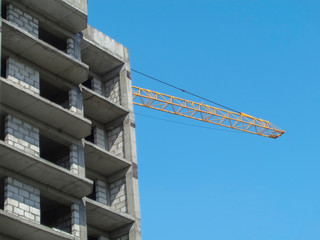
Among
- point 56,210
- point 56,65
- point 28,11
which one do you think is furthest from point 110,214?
point 28,11

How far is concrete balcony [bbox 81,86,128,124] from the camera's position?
5125cm

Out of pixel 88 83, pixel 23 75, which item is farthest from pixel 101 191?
pixel 23 75

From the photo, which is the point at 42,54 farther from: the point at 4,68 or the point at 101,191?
the point at 101,191

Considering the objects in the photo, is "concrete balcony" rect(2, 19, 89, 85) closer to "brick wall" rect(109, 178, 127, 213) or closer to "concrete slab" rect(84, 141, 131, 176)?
"concrete slab" rect(84, 141, 131, 176)

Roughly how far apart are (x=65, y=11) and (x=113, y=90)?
7031mm

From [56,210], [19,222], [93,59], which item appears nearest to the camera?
[19,222]

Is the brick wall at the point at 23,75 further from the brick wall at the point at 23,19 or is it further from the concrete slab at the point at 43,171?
the concrete slab at the point at 43,171

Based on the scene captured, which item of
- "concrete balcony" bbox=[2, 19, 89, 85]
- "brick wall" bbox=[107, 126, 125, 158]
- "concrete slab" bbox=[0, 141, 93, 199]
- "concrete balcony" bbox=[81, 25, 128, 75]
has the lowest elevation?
"concrete slab" bbox=[0, 141, 93, 199]

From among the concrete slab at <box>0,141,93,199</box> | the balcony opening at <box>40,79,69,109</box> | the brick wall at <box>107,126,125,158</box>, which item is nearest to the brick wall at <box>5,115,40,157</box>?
the concrete slab at <box>0,141,93,199</box>

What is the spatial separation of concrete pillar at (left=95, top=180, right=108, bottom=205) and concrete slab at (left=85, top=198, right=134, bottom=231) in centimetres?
211

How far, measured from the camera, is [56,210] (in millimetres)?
46375

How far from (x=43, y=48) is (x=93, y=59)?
6.80 metres

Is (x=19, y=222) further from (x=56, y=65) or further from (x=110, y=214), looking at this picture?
(x=56, y=65)

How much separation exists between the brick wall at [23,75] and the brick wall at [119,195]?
814cm
